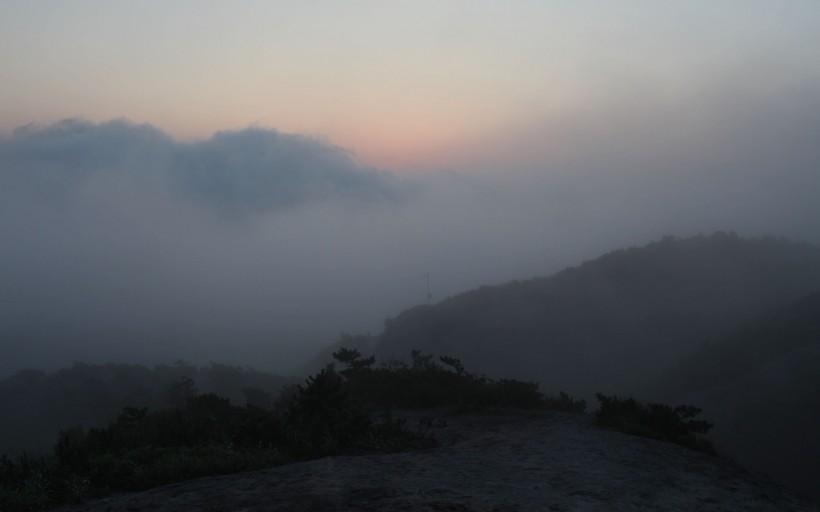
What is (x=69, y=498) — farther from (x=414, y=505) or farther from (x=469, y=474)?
(x=469, y=474)

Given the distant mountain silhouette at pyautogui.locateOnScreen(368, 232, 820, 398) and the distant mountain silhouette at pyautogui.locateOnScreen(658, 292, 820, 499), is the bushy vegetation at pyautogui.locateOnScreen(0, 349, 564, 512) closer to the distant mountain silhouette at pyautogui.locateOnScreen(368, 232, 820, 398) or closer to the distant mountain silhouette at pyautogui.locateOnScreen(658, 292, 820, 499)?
the distant mountain silhouette at pyautogui.locateOnScreen(658, 292, 820, 499)

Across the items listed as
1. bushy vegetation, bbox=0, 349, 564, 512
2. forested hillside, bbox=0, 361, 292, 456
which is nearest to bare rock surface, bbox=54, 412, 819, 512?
bushy vegetation, bbox=0, 349, 564, 512

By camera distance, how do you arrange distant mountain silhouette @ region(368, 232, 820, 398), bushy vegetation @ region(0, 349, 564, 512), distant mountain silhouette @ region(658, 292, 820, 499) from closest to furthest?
bushy vegetation @ region(0, 349, 564, 512)
distant mountain silhouette @ region(658, 292, 820, 499)
distant mountain silhouette @ region(368, 232, 820, 398)

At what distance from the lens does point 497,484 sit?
9.11 meters

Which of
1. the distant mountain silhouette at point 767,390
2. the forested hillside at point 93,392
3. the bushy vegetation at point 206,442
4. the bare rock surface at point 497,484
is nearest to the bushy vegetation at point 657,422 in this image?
the bare rock surface at point 497,484

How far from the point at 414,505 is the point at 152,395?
45.2 metres

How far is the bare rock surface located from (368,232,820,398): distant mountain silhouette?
125ft

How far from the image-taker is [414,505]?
7.49 metres

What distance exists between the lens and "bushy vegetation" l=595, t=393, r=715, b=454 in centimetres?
1462

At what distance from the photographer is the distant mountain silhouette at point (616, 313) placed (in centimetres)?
5569

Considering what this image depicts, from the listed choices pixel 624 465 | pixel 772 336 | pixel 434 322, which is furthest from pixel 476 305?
pixel 624 465

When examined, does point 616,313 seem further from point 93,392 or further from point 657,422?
point 657,422

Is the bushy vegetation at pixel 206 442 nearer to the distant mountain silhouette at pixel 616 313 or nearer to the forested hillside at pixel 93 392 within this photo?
the forested hillside at pixel 93 392

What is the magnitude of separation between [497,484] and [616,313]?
5850cm
